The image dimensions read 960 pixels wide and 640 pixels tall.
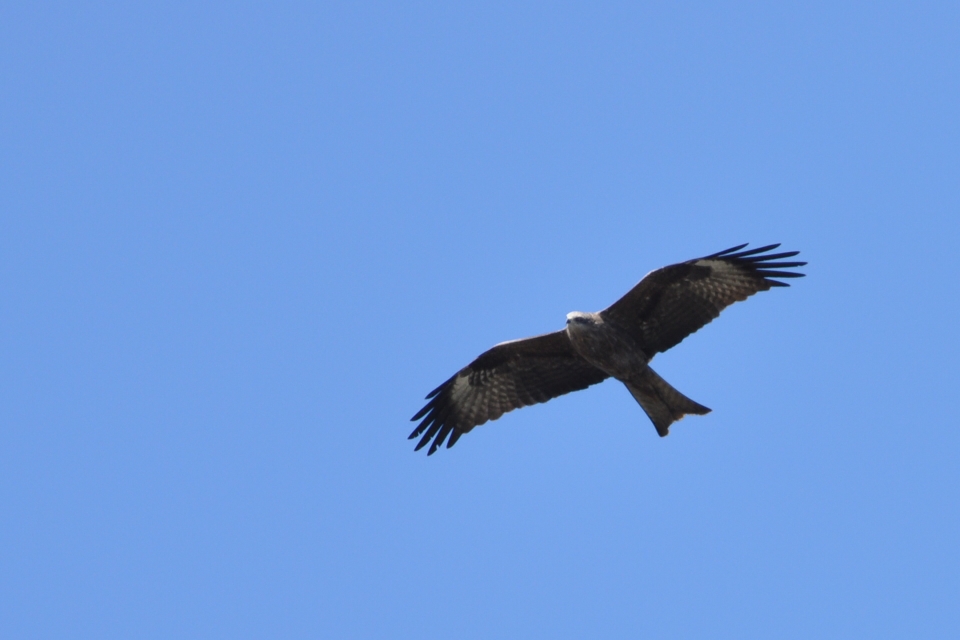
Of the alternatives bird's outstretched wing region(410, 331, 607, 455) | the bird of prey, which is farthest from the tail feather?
bird's outstretched wing region(410, 331, 607, 455)

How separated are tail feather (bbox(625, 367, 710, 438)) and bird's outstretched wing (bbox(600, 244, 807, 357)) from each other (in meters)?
0.35

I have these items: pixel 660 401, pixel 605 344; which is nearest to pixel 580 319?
pixel 605 344

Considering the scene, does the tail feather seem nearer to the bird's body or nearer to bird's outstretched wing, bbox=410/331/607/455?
the bird's body

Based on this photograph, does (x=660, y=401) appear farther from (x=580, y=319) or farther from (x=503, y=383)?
(x=503, y=383)

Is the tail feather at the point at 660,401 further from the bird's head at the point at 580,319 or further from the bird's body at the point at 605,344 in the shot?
the bird's head at the point at 580,319

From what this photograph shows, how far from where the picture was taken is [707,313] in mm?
13914

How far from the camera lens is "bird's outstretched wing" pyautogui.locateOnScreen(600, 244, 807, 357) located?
1370 centimetres

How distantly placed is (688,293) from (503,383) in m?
2.27

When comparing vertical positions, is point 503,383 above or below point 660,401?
above

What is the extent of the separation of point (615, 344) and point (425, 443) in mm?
2601

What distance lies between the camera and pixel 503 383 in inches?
586

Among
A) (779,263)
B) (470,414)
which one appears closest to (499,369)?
(470,414)

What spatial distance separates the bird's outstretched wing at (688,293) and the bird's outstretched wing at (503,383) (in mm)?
773

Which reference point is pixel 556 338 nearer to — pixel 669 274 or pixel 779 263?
pixel 669 274
